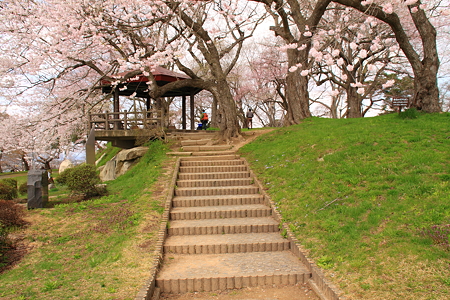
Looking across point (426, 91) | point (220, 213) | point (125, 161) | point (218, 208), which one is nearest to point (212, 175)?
point (218, 208)

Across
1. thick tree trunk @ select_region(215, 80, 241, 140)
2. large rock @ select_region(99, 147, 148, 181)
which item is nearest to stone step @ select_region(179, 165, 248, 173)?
thick tree trunk @ select_region(215, 80, 241, 140)

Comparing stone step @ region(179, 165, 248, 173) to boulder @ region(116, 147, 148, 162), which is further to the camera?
boulder @ region(116, 147, 148, 162)

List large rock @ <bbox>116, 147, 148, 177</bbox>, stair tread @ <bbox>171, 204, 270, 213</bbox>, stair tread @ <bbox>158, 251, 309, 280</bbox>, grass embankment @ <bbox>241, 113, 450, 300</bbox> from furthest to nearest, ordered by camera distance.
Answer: large rock @ <bbox>116, 147, 148, 177</bbox>, stair tread @ <bbox>171, 204, 270, 213</bbox>, stair tread @ <bbox>158, 251, 309, 280</bbox>, grass embankment @ <bbox>241, 113, 450, 300</bbox>

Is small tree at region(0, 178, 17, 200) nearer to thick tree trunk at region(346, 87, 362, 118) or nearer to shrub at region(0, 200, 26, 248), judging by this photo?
shrub at region(0, 200, 26, 248)

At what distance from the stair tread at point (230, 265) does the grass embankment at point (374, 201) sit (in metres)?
0.49

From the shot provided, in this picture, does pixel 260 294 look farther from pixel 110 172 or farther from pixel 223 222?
pixel 110 172

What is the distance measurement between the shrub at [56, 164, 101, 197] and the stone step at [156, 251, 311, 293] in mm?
5496

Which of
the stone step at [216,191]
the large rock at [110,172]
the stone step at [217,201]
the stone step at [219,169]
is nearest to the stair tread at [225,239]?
the stone step at [217,201]

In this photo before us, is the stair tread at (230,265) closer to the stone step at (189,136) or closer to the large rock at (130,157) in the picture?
the large rock at (130,157)

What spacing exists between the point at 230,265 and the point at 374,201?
2.93m

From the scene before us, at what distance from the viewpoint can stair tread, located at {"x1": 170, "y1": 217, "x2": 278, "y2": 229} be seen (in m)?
7.36

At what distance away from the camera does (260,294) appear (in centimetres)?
509

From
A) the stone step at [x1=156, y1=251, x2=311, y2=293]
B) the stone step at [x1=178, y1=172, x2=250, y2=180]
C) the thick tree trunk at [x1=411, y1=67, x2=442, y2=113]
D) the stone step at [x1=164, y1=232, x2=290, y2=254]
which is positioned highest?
the thick tree trunk at [x1=411, y1=67, x2=442, y2=113]

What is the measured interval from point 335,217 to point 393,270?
1.79 meters
